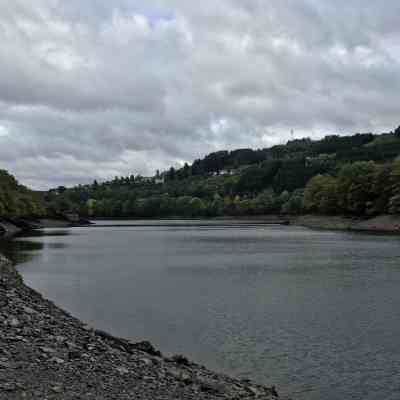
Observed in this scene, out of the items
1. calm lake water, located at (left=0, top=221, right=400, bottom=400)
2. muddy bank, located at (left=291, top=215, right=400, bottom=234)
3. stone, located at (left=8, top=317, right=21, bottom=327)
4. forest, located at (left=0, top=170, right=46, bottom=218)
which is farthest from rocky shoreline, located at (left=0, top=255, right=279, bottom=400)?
muddy bank, located at (left=291, top=215, right=400, bottom=234)

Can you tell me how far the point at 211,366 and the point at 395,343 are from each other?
9.08 meters

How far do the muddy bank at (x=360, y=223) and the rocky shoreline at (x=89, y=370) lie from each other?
5001 inches

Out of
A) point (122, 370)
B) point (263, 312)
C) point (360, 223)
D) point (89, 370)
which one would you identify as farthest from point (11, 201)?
point (89, 370)

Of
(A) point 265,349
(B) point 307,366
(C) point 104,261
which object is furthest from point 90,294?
(C) point 104,261

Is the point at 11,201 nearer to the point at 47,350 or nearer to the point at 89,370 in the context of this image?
the point at 47,350

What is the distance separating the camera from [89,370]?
56.4 feet

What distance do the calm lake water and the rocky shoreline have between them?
2545 mm

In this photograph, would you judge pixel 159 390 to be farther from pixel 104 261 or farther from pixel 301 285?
pixel 104 261

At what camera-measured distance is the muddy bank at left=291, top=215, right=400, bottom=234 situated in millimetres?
142875

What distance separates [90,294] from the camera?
4075 centimetres

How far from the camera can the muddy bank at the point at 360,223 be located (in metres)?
143

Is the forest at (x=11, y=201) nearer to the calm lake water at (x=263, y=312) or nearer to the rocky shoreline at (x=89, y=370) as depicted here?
the calm lake water at (x=263, y=312)

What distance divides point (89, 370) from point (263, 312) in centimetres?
1754

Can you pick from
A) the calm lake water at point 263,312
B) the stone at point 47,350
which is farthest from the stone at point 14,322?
the calm lake water at point 263,312
